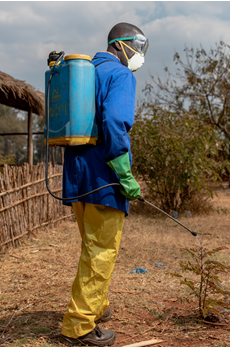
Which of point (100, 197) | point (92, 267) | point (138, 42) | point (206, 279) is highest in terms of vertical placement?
point (138, 42)

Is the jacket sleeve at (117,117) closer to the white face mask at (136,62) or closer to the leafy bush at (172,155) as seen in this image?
the white face mask at (136,62)

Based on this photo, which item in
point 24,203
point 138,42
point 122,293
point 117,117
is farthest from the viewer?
point 24,203

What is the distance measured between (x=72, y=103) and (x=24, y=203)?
11.4 ft

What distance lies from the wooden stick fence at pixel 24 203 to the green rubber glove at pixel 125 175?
2894 millimetres

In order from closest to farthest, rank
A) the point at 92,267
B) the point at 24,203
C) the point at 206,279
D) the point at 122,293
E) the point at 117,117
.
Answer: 1. the point at 117,117
2. the point at 92,267
3. the point at 206,279
4. the point at 122,293
5. the point at 24,203

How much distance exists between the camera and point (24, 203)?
5.11 m

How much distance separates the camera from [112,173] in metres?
2.12

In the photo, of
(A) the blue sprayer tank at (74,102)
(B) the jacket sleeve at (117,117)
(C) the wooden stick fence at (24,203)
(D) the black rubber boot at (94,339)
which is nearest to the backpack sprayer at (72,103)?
(A) the blue sprayer tank at (74,102)

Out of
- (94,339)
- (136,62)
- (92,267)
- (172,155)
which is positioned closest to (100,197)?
(92,267)

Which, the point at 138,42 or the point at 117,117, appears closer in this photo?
the point at 117,117

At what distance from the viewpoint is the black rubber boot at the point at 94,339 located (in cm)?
212

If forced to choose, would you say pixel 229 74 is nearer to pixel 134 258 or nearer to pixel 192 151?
pixel 192 151

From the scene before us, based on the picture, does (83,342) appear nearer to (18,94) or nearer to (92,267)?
(92,267)

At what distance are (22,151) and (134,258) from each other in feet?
47.1
